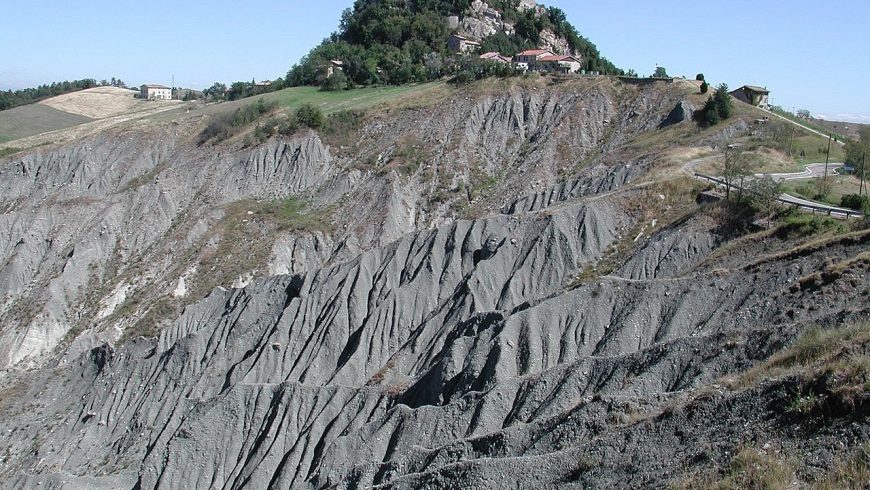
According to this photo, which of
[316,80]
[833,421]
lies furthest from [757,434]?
[316,80]

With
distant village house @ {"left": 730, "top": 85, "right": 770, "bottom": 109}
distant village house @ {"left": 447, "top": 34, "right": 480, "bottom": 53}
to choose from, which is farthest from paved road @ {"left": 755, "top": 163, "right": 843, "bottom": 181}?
distant village house @ {"left": 447, "top": 34, "right": 480, "bottom": 53}

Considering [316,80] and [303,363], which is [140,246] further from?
[316,80]

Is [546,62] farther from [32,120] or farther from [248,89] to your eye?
[32,120]

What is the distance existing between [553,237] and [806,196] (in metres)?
13.7

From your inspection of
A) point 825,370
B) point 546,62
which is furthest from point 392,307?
point 546,62

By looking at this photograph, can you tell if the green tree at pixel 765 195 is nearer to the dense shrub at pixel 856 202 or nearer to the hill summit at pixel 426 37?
the dense shrub at pixel 856 202

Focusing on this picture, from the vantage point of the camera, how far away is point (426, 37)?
99.9 m

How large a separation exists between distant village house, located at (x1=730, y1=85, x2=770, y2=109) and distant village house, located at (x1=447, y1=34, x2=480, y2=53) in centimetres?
3441

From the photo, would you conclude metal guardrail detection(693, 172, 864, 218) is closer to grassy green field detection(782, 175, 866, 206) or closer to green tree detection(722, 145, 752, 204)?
green tree detection(722, 145, 752, 204)

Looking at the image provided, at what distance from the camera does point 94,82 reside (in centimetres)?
14525

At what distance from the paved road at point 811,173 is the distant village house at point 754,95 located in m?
17.0

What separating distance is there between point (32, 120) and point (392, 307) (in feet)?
276

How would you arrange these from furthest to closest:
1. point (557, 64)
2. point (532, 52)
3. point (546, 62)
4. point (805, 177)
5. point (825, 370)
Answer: point (532, 52), point (546, 62), point (557, 64), point (805, 177), point (825, 370)

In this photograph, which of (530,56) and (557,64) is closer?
(557,64)
